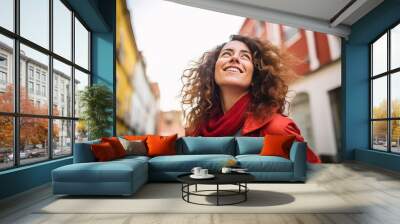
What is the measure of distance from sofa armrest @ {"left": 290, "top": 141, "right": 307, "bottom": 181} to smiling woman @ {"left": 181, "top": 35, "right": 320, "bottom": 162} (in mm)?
1911

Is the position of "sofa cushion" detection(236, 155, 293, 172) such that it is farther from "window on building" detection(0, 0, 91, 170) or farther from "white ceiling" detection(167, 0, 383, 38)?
"white ceiling" detection(167, 0, 383, 38)

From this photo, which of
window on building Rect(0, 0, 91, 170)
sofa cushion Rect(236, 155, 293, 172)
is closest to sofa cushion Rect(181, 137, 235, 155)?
sofa cushion Rect(236, 155, 293, 172)

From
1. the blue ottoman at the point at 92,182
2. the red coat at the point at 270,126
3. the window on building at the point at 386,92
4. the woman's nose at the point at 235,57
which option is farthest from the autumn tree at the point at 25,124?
the window on building at the point at 386,92

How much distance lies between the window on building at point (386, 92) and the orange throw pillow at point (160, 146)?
4420 mm

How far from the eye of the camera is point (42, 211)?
156 inches

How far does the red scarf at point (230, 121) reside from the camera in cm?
786

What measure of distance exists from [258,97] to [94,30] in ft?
12.5

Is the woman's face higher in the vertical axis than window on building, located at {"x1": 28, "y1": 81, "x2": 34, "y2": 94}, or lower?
higher

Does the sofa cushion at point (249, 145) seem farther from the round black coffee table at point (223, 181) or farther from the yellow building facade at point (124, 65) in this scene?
the yellow building facade at point (124, 65)

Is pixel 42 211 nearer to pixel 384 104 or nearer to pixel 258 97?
pixel 258 97

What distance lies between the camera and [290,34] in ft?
26.6

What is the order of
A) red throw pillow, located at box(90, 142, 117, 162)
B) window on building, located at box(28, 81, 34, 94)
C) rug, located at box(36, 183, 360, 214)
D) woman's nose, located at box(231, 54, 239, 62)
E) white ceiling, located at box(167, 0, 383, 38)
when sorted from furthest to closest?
woman's nose, located at box(231, 54, 239, 62), white ceiling, located at box(167, 0, 383, 38), red throw pillow, located at box(90, 142, 117, 162), window on building, located at box(28, 81, 34, 94), rug, located at box(36, 183, 360, 214)

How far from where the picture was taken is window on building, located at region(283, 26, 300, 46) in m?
8.12

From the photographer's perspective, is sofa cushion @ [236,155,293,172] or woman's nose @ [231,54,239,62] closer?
sofa cushion @ [236,155,293,172]
